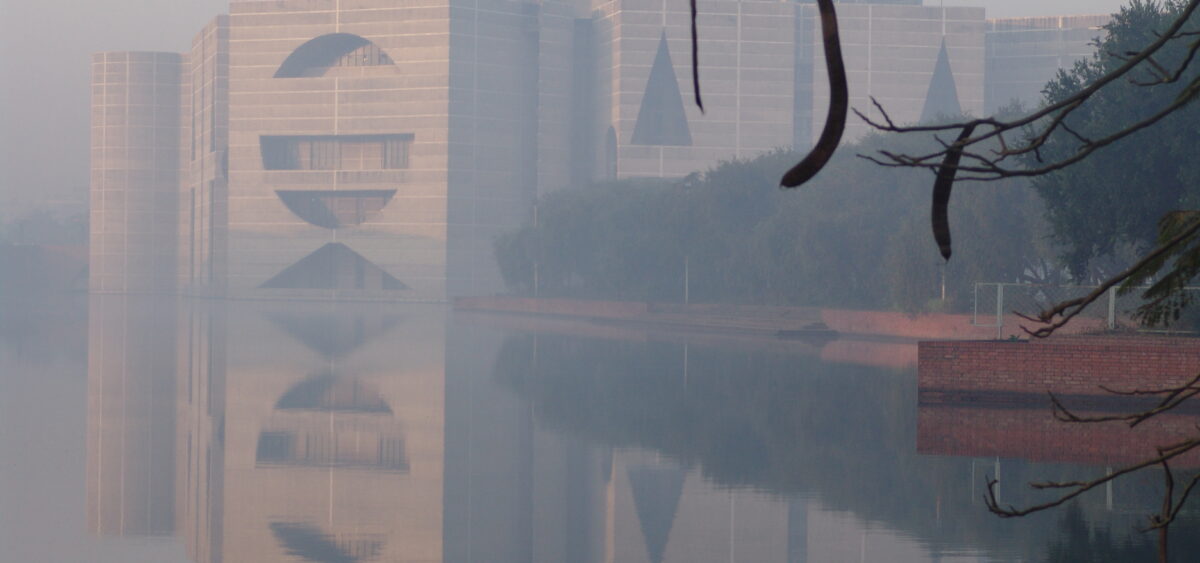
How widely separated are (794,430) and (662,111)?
85180mm

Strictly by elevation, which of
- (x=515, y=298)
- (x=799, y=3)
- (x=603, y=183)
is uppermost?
(x=799, y=3)

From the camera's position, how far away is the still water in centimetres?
1077

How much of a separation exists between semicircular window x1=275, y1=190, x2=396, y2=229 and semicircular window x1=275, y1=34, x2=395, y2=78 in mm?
8263

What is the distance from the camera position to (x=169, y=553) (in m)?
10.8

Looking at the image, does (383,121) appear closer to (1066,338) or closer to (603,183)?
(603,183)

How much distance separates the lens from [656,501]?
12828mm

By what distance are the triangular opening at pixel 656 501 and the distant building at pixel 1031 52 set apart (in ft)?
315

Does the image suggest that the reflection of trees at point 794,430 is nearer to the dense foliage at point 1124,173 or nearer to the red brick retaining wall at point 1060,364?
the red brick retaining wall at point 1060,364

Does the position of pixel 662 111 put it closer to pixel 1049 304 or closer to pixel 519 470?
pixel 1049 304

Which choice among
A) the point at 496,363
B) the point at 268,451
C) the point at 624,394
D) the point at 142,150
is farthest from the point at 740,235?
the point at 142,150

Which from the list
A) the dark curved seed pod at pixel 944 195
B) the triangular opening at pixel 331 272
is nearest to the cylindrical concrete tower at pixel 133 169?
the triangular opening at pixel 331 272

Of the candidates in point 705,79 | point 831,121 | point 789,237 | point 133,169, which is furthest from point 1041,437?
point 133,169

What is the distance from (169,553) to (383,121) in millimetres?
89406

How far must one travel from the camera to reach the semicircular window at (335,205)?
102 m
